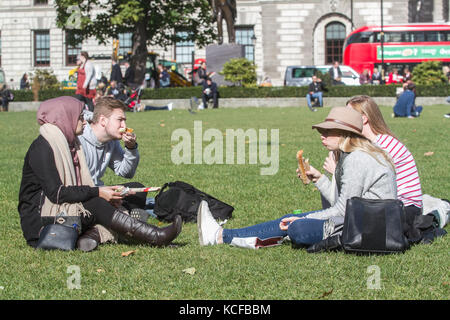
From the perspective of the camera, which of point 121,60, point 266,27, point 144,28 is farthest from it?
point 266,27

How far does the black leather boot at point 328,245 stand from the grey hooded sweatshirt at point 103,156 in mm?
1886

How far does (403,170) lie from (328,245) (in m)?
1.00

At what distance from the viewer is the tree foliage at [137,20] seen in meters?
33.5

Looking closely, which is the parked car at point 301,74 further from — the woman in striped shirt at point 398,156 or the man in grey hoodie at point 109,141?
the woman in striped shirt at point 398,156

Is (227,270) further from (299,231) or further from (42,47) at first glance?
(42,47)

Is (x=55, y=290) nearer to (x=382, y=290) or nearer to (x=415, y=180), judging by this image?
(x=382, y=290)

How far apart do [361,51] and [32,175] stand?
39.9 m

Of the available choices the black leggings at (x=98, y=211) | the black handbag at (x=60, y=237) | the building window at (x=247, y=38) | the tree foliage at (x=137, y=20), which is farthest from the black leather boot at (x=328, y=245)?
the building window at (x=247, y=38)

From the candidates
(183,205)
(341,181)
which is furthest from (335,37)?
(341,181)

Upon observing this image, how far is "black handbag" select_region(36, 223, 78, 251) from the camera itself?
541cm

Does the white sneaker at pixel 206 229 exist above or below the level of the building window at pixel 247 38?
below

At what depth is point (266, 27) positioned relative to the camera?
158 ft

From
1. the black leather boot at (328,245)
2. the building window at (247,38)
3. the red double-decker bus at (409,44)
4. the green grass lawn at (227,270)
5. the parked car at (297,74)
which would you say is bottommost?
the green grass lawn at (227,270)
